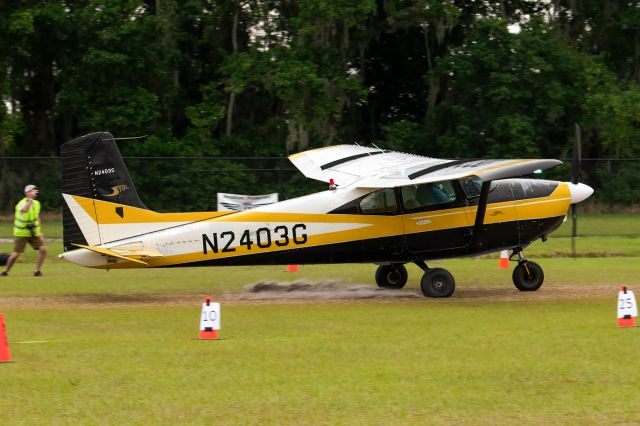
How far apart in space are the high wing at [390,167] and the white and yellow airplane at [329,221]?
0.08m

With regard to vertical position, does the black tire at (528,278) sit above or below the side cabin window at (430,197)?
below

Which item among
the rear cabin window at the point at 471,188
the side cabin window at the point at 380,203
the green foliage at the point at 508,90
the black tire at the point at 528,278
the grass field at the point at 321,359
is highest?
the green foliage at the point at 508,90

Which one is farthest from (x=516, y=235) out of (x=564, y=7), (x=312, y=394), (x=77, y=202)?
(x=564, y=7)

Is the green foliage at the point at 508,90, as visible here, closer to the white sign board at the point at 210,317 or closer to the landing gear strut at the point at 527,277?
the landing gear strut at the point at 527,277

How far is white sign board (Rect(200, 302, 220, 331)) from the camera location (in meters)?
13.0

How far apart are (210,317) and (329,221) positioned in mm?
5227

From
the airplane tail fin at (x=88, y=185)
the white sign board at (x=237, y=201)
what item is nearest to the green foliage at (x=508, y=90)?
the white sign board at (x=237, y=201)

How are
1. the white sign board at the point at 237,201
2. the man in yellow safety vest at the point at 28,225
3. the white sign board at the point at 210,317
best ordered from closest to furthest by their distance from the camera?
the white sign board at the point at 210,317 → the man in yellow safety vest at the point at 28,225 → the white sign board at the point at 237,201

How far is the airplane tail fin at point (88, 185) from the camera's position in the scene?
17578mm

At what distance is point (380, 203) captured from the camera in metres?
18.1

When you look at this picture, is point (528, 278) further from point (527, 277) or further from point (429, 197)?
point (429, 197)

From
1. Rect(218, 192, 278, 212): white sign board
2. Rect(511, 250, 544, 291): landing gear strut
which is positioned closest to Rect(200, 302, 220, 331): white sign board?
Rect(511, 250, 544, 291): landing gear strut

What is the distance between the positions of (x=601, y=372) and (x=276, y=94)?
31.2 m

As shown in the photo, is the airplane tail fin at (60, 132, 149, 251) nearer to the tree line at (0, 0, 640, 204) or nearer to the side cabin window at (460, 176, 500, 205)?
the side cabin window at (460, 176, 500, 205)
